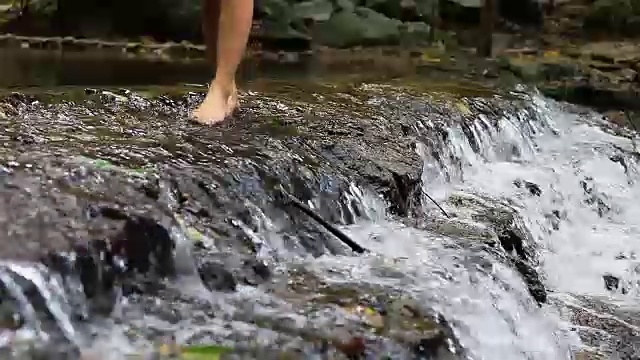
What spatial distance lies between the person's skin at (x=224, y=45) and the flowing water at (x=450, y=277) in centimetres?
73

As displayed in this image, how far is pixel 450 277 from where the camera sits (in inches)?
115

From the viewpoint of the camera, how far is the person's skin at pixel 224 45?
12.0 ft

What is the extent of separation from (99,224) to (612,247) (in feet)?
11.3

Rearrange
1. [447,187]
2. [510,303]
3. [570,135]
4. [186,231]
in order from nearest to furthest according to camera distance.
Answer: [186,231] < [510,303] < [447,187] < [570,135]

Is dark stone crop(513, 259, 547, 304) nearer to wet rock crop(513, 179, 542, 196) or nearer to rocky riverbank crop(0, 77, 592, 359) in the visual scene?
rocky riverbank crop(0, 77, 592, 359)

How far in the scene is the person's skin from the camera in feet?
12.0

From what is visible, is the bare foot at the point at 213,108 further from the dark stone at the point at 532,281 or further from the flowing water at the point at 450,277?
the dark stone at the point at 532,281

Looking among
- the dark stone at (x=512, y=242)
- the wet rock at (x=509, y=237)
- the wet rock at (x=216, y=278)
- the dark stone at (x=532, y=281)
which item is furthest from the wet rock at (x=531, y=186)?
the wet rock at (x=216, y=278)

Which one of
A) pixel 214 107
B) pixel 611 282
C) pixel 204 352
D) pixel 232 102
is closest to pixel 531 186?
pixel 611 282

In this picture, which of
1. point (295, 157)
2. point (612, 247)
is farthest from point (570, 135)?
point (295, 157)

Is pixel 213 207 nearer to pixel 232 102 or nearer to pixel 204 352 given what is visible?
pixel 204 352

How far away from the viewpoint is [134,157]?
3.15 metres

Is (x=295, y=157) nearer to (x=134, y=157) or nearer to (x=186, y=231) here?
(x=134, y=157)

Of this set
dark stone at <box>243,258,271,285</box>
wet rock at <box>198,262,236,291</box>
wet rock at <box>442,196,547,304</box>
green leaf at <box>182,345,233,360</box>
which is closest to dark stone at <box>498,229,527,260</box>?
wet rock at <box>442,196,547,304</box>
